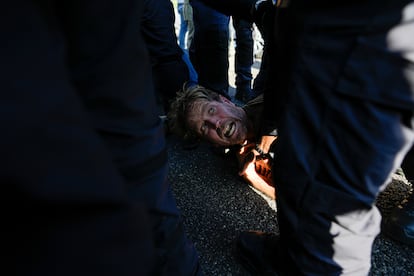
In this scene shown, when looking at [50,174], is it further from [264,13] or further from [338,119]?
[264,13]

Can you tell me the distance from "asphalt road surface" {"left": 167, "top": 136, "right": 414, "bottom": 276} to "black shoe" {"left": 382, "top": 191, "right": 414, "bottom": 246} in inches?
1.0

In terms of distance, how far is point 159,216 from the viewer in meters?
0.67

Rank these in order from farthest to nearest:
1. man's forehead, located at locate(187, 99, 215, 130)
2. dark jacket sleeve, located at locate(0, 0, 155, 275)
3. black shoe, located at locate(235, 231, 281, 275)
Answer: man's forehead, located at locate(187, 99, 215, 130) → black shoe, located at locate(235, 231, 281, 275) → dark jacket sleeve, located at locate(0, 0, 155, 275)

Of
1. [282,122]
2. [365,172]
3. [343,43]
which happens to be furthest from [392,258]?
[343,43]

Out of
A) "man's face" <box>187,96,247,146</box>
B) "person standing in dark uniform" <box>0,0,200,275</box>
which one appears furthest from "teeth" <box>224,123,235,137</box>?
"person standing in dark uniform" <box>0,0,200,275</box>

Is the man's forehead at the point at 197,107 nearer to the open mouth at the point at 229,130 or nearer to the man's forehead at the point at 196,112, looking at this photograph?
the man's forehead at the point at 196,112

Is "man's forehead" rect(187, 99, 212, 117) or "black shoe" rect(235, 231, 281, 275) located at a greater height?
"man's forehead" rect(187, 99, 212, 117)

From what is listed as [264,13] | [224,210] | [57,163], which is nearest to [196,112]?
[224,210]

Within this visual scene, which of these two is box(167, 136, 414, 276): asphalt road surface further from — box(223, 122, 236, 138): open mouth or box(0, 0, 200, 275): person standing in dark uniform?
box(0, 0, 200, 275): person standing in dark uniform

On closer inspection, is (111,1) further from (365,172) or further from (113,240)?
(365,172)

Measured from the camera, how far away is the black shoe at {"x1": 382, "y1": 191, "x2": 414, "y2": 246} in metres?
1.01

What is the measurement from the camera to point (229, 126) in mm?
1460

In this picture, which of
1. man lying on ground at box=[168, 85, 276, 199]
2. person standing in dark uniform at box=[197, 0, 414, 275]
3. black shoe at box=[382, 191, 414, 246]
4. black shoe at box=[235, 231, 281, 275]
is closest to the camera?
person standing in dark uniform at box=[197, 0, 414, 275]

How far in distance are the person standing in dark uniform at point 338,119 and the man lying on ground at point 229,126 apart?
Answer: 0.60 metres
